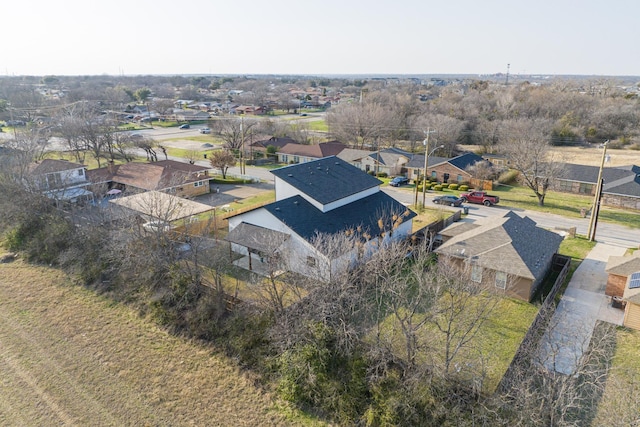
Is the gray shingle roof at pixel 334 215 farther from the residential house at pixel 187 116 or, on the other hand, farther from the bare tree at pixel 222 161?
the residential house at pixel 187 116

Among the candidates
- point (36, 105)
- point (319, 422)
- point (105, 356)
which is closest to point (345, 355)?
point (319, 422)

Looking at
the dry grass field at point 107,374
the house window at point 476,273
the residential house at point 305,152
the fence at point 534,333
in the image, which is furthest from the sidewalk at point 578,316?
the residential house at point 305,152

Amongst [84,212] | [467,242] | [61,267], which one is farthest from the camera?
[84,212]

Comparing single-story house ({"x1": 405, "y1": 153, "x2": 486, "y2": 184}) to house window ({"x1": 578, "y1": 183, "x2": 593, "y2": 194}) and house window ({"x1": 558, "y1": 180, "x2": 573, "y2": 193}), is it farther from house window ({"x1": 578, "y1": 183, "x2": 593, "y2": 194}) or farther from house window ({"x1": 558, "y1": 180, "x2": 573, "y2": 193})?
house window ({"x1": 578, "y1": 183, "x2": 593, "y2": 194})

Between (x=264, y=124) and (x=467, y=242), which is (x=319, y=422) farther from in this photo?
(x=264, y=124)

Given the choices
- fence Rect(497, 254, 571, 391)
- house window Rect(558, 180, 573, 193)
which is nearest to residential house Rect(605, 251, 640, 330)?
fence Rect(497, 254, 571, 391)

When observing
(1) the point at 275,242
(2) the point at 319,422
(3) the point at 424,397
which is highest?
(1) the point at 275,242
